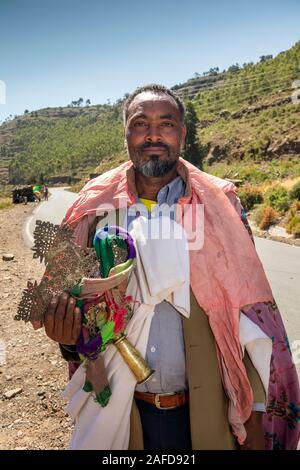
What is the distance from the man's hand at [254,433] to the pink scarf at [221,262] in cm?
5

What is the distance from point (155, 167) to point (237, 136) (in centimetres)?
3885

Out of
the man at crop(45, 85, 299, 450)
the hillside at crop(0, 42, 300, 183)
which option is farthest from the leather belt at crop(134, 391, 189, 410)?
the hillside at crop(0, 42, 300, 183)

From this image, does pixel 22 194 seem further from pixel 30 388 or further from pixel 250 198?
pixel 30 388

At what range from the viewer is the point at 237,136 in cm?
3912

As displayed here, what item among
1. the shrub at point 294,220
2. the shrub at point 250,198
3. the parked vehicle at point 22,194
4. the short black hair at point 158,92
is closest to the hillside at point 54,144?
the parked vehicle at point 22,194

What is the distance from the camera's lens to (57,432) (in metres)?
3.13

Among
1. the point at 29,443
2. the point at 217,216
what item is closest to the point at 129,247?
the point at 217,216

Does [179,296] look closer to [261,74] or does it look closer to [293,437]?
[293,437]

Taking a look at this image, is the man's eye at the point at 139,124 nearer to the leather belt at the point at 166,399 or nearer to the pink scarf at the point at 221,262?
the pink scarf at the point at 221,262

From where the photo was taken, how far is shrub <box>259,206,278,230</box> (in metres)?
12.5

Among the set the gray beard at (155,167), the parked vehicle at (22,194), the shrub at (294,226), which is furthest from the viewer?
the parked vehicle at (22,194)

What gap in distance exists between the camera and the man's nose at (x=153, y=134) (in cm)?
201

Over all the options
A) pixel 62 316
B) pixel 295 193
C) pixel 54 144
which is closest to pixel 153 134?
pixel 62 316

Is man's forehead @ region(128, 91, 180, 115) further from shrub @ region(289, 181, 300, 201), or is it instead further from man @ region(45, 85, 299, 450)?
shrub @ region(289, 181, 300, 201)
